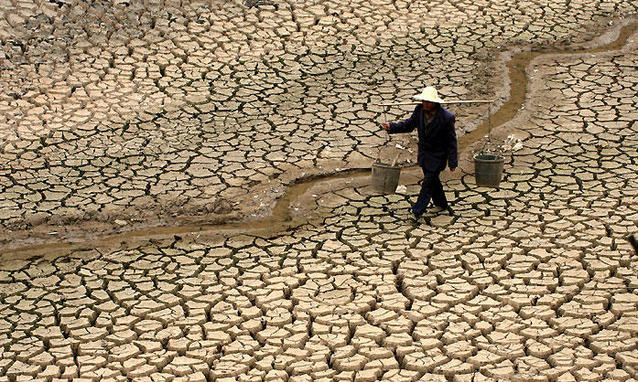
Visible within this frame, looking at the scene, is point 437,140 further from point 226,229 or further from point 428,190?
point 226,229

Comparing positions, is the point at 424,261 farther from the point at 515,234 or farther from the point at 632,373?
the point at 632,373

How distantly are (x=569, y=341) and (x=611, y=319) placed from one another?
44 centimetres

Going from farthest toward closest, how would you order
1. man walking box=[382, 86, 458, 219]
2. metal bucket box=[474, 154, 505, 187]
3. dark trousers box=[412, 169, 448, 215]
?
metal bucket box=[474, 154, 505, 187] < dark trousers box=[412, 169, 448, 215] < man walking box=[382, 86, 458, 219]

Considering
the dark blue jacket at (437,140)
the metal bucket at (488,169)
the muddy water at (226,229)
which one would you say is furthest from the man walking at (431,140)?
the muddy water at (226,229)

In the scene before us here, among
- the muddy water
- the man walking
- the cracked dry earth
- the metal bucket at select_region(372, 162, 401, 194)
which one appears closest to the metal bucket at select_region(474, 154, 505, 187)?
the cracked dry earth

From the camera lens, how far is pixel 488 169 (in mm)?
8844

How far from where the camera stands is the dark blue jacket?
8.39 m

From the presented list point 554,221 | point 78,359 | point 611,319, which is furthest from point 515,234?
point 78,359

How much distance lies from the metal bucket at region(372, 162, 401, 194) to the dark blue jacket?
0.27 meters

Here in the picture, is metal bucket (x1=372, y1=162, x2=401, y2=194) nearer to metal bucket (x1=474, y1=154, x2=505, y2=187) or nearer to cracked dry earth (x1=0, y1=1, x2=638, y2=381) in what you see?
cracked dry earth (x1=0, y1=1, x2=638, y2=381)

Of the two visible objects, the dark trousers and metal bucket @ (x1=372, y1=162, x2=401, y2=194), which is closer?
the dark trousers

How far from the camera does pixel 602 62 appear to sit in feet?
38.9

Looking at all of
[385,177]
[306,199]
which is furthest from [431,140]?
[306,199]

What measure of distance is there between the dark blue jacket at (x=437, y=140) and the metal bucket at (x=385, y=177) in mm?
268
